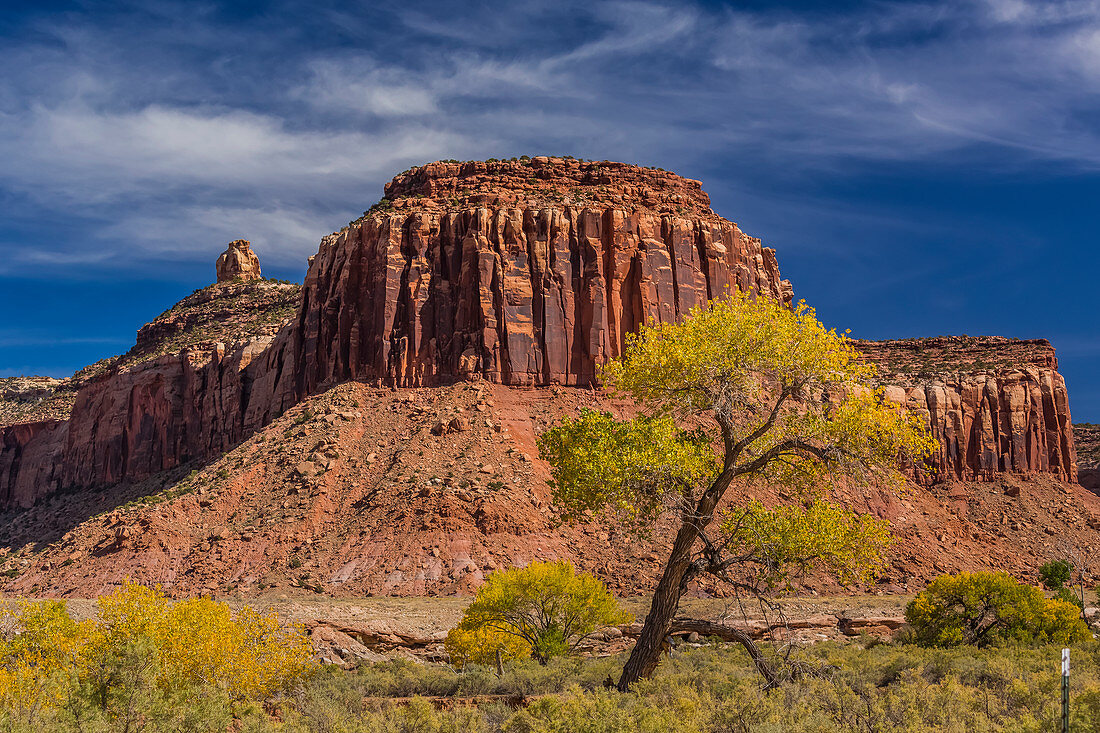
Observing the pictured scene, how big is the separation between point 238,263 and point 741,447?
11889 cm

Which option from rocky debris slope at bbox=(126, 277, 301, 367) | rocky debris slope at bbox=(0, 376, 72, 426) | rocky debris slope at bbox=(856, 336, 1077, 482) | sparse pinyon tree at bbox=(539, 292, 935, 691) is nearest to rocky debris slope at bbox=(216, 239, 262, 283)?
rocky debris slope at bbox=(126, 277, 301, 367)

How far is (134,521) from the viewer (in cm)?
5475

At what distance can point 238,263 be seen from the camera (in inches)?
4875

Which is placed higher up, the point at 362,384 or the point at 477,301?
the point at 477,301

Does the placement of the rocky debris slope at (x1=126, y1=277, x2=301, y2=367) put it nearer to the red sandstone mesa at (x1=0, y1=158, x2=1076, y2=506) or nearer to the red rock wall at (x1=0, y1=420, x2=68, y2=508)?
the red sandstone mesa at (x1=0, y1=158, x2=1076, y2=506)

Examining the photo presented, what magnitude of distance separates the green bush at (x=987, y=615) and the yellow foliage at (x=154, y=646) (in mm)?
25437

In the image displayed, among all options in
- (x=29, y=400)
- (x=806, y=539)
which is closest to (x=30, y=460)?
(x=29, y=400)

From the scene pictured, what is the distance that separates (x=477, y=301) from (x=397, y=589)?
1037 inches

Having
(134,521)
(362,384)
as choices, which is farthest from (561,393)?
(134,521)

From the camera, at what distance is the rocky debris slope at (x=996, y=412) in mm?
84812

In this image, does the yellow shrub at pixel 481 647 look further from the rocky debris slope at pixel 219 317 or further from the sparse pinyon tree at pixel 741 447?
the rocky debris slope at pixel 219 317

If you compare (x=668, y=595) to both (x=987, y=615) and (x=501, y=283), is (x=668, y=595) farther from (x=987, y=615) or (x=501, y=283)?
(x=501, y=283)

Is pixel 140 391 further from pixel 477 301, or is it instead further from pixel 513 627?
pixel 513 627

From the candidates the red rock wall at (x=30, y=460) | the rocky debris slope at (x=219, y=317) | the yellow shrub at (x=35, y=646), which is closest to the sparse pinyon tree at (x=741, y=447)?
the yellow shrub at (x=35, y=646)
